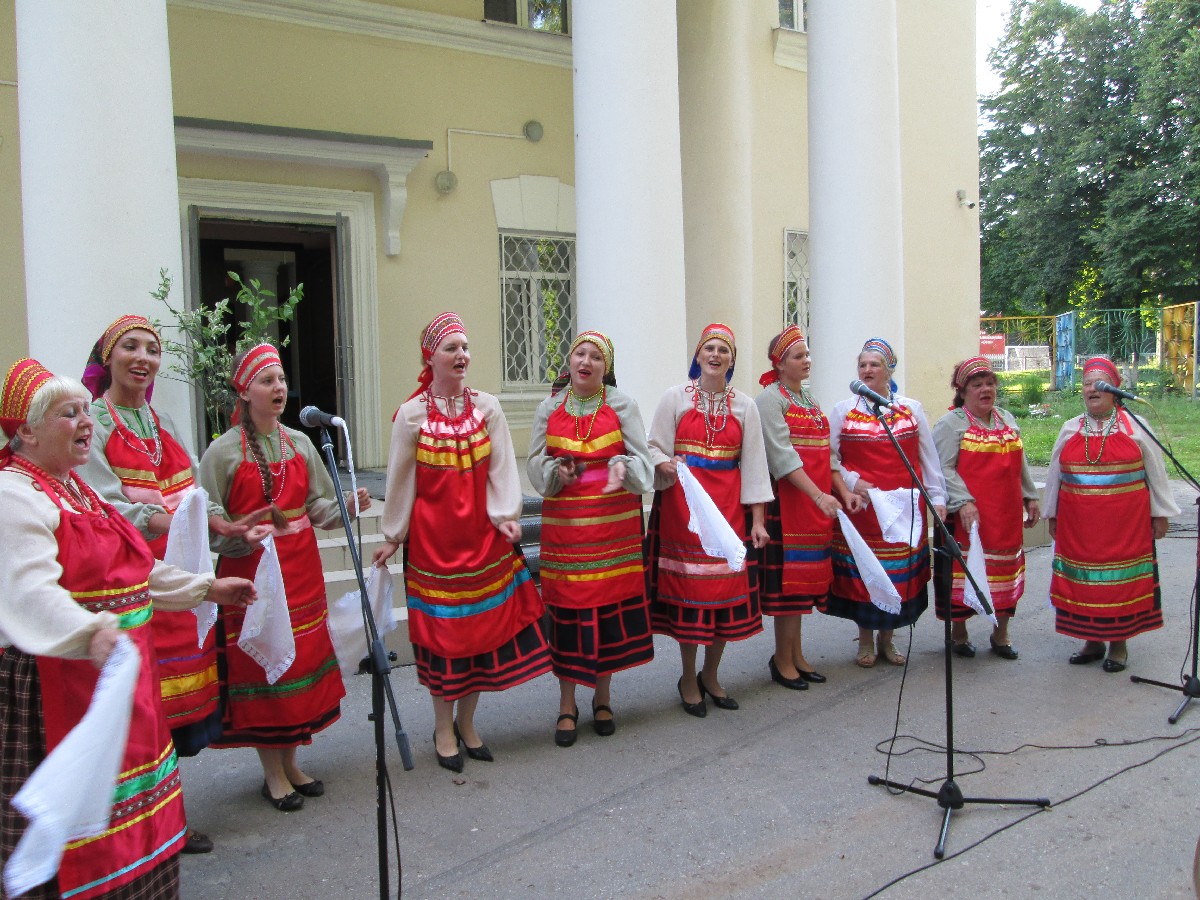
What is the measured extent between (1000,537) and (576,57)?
4237 millimetres

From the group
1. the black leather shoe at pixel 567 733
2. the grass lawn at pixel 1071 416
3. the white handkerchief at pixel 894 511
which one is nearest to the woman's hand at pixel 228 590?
the black leather shoe at pixel 567 733

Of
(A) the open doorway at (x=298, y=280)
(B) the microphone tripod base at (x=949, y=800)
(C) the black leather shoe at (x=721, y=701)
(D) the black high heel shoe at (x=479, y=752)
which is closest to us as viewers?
(B) the microphone tripod base at (x=949, y=800)

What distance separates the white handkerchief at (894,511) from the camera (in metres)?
5.25

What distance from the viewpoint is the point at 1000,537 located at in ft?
18.7

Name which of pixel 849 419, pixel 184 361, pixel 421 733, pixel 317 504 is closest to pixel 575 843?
pixel 421 733

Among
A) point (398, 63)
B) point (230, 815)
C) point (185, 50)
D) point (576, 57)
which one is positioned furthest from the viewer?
point (398, 63)

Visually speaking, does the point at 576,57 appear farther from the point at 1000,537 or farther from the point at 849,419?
the point at 1000,537

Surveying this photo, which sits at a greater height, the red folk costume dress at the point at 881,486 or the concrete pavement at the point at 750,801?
the red folk costume dress at the point at 881,486

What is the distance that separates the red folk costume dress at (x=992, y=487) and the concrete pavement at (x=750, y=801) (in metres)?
0.56

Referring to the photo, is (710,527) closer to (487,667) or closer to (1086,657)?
(487,667)

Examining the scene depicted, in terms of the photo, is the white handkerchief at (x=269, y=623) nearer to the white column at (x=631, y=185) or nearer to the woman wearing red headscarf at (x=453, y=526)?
the woman wearing red headscarf at (x=453, y=526)

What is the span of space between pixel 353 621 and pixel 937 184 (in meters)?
9.58

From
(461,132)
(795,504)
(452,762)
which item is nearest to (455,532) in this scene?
(452,762)

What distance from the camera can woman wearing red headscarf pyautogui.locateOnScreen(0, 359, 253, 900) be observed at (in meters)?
2.24
